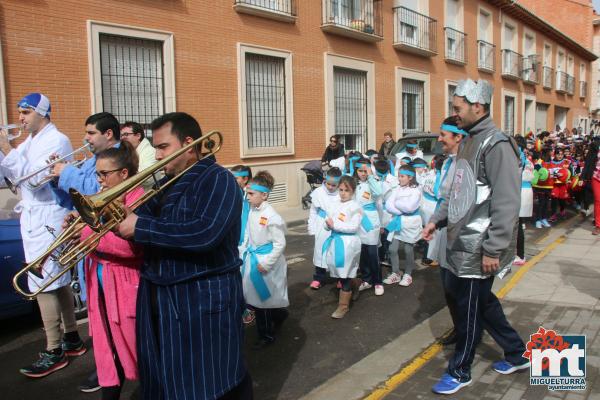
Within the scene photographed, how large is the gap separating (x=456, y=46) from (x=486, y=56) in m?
3.54

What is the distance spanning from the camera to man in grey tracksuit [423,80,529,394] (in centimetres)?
305

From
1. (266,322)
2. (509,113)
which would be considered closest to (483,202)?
(266,322)

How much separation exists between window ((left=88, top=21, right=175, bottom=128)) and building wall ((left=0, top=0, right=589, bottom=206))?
0.53ft

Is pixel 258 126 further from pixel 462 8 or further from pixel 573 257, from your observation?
pixel 462 8

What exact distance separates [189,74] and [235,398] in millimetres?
9646

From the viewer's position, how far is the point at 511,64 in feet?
88.6

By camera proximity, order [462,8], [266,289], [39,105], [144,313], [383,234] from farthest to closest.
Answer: [462,8], [383,234], [266,289], [39,105], [144,313]

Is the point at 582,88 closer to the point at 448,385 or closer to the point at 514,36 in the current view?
the point at 514,36

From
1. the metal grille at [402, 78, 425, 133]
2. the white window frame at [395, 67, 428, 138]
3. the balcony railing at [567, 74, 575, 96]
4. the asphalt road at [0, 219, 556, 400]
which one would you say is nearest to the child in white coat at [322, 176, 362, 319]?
the asphalt road at [0, 219, 556, 400]

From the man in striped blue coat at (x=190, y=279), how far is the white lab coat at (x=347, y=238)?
2634mm

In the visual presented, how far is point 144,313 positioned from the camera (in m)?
2.44

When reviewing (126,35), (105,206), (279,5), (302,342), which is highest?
(279,5)

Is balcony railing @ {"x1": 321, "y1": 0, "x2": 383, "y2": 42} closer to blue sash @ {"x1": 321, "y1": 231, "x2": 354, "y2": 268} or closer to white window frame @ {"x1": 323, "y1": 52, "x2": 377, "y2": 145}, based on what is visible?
white window frame @ {"x1": 323, "y1": 52, "x2": 377, "y2": 145}

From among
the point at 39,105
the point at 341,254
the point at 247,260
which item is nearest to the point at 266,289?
the point at 247,260
